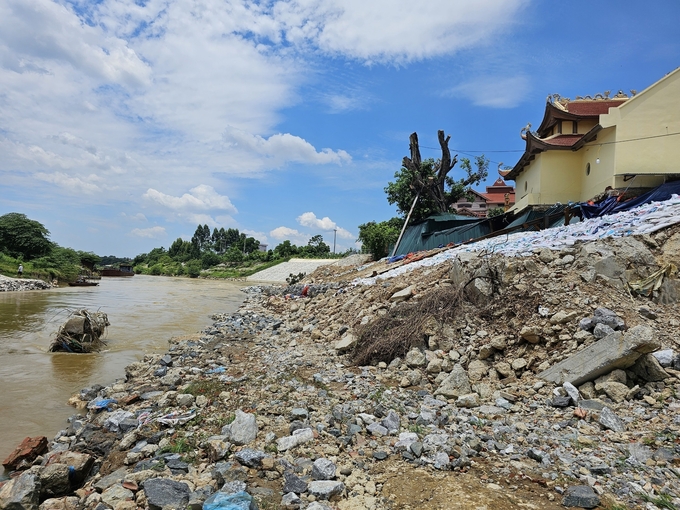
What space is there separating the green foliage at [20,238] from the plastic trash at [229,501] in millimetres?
41069

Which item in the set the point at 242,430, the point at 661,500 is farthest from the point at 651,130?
the point at 242,430

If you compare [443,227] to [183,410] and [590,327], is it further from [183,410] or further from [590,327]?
[183,410]

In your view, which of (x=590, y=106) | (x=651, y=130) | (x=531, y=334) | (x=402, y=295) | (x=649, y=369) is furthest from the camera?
(x=590, y=106)

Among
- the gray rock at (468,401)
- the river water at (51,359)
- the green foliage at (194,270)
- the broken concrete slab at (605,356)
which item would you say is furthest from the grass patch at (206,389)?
the green foliage at (194,270)

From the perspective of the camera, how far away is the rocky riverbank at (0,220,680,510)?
9.32 feet

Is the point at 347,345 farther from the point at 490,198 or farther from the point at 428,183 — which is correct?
the point at 490,198

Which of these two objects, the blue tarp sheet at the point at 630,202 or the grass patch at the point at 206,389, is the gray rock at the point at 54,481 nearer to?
the grass patch at the point at 206,389

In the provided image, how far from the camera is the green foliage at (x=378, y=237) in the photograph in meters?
25.7

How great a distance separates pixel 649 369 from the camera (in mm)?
4320

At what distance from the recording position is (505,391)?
4.64m

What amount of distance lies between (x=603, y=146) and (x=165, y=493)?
59.5 feet

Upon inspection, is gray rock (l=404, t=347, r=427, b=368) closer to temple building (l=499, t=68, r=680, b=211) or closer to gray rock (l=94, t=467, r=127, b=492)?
gray rock (l=94, t=467, r=127, b=492)

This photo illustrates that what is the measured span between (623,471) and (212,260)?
72.5 m

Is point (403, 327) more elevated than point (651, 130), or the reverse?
point (651, 130)
